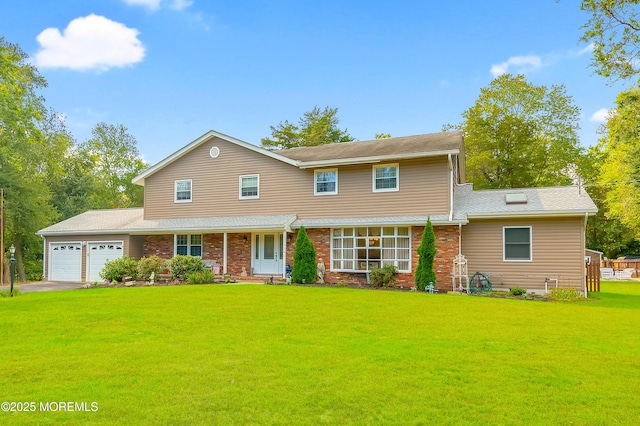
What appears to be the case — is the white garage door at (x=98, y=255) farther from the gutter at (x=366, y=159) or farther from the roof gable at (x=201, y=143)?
the gutter at (x=366, y=159)

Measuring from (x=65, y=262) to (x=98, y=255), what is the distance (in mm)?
2149

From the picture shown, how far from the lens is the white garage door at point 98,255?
21.1m

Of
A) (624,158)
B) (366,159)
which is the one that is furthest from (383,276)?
(624,158)

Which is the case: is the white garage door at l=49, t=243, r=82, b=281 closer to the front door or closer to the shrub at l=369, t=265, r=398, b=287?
the front door

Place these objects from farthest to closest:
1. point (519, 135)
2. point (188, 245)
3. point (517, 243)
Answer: point (519, 135)
point (188, 245)
point (517, 243)

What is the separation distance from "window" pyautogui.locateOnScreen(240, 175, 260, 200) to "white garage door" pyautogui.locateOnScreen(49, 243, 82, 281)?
8957 mm

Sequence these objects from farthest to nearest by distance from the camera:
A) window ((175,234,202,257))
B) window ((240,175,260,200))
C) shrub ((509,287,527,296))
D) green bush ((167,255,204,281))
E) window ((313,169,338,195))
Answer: window ((175,234,202,257)) < window ((240,175,260,200)) < window ((313,169,338,195)) < green bush ((167,255,204,281)) < shrub ((509,287,527,296))

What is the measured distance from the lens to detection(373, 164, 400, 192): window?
17.7m

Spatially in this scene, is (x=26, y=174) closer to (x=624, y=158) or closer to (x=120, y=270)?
(x=120, y=270)

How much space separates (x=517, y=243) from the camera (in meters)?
16.1

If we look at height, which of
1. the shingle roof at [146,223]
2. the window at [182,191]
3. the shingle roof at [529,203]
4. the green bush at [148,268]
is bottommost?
the green bush at [148,268]

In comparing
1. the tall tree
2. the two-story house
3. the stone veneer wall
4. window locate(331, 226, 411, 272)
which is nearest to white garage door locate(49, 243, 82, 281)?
the two-story house

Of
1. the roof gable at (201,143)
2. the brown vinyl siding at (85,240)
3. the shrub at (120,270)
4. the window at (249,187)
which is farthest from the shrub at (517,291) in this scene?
the brown vinyl siding at (85,240)

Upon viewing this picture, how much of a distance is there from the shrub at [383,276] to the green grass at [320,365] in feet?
19.8
